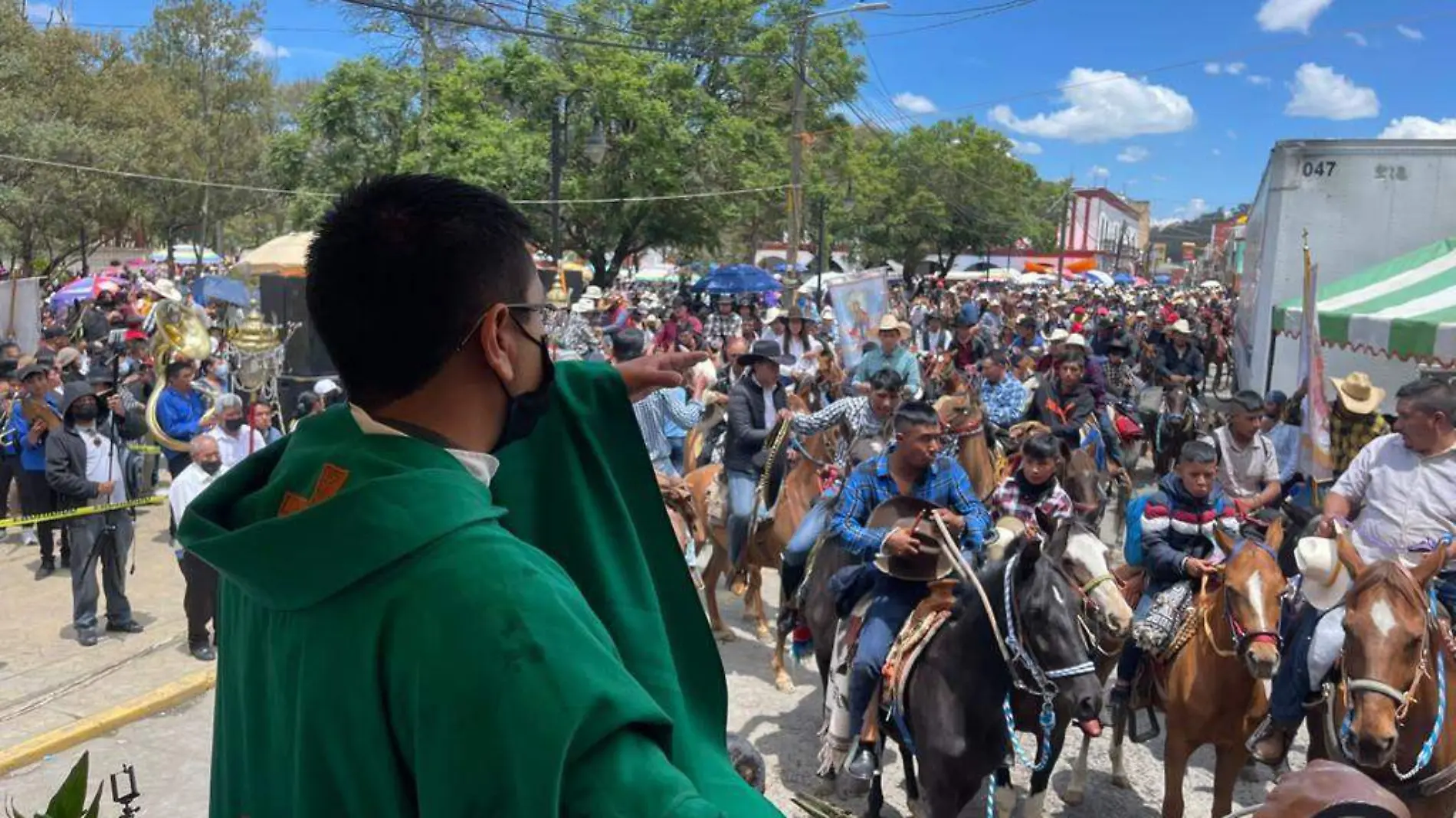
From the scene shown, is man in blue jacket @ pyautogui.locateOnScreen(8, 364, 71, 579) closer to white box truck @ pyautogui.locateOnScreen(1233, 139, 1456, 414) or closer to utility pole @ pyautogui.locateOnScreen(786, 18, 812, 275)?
white box truck @ pyautogui.locateOnScreen(1233, 139, 1456, 414)

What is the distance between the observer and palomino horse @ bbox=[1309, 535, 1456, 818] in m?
4.44

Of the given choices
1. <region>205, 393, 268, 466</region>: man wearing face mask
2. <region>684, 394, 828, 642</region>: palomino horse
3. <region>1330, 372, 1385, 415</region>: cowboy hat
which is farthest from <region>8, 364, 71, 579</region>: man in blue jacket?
<region>1330, 372, 1385, 415</region>: cowboy hat

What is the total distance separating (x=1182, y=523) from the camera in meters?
6.12

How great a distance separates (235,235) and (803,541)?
57.1m

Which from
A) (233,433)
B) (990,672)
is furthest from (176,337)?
(990,672)

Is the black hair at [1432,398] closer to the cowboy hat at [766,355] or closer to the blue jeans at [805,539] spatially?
the blue jeans at [805,539]

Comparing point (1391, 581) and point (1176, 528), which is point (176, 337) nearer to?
point (1176, 528)

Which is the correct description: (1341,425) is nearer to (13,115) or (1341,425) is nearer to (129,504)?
(129,504)

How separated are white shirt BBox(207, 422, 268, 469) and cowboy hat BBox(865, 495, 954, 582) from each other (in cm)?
559

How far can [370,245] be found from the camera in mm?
1181

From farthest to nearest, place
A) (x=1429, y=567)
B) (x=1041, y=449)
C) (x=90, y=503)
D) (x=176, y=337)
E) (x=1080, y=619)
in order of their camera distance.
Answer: (x=176, y=337), (x=90, y=503), (x=1041, y=449), (x=1080, y=619), (x=1429, y=567)

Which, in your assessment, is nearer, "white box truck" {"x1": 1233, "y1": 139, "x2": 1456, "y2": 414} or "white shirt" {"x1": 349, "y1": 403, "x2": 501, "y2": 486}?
"white shirt" {"x1": 349, "y1": 403, "x2": 501, "y2": 486}

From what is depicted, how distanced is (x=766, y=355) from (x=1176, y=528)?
440 cm

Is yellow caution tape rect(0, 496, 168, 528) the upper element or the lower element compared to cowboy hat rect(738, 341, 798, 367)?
lower
